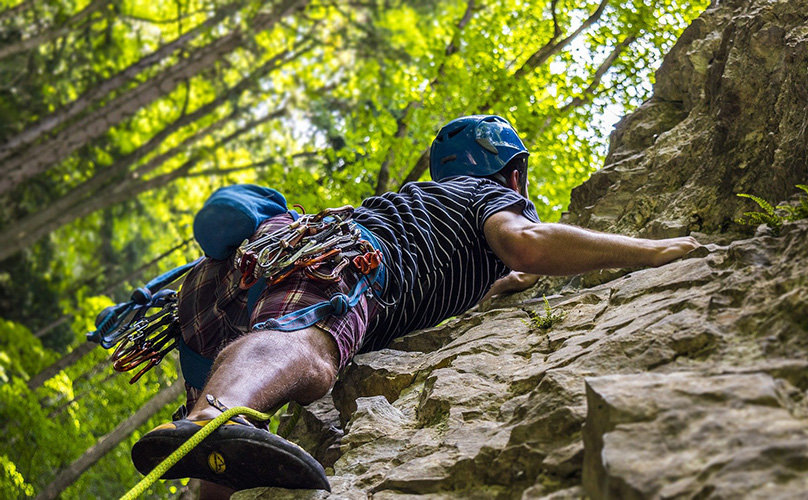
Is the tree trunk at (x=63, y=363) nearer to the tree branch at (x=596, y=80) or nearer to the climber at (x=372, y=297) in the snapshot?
the tree branch at (x=596, y=80)

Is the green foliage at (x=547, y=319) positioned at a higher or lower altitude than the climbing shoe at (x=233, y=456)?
lower

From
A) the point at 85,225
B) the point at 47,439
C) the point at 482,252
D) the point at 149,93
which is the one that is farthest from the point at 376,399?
the point at 85,225

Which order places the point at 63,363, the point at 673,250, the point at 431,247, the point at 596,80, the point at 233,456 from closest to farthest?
1. the point at 233,456
2. the point at 673,250
3. the point at 431,247
4. the point at 596,80
5. the point at 63,363

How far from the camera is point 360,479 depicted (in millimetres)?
2604

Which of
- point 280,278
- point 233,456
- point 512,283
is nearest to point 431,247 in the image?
point 280,278

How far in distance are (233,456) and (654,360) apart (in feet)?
4.28

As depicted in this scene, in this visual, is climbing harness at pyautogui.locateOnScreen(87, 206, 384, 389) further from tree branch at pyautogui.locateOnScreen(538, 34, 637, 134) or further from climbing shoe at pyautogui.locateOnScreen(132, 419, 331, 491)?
tree branch at pyautogui.locateOnScreen(538, 34, 637, 134)

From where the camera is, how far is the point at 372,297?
3396mm

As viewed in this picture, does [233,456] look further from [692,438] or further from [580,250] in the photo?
[580,250]

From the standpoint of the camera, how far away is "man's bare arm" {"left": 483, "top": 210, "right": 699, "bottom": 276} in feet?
11.0

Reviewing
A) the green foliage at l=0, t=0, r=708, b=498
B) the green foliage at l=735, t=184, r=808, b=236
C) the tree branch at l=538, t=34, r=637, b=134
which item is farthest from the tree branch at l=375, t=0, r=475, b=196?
the green foliage at l=735, t=184, r=808, b=236

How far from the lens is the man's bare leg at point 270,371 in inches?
97.9

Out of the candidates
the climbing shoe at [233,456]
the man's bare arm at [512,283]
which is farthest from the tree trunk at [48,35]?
the climbing shoe at [233,456]

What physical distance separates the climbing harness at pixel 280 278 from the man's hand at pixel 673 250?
1.27 m
